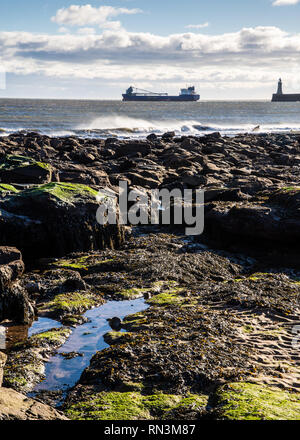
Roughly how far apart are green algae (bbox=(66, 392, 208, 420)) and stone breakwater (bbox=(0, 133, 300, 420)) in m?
0.02

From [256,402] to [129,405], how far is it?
1.22m

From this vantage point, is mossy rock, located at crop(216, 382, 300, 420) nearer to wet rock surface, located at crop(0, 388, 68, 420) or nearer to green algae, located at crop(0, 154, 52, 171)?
wet rock surface, located at crop(0, 388, 68, 420)

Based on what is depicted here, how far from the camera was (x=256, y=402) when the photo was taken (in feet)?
14.9

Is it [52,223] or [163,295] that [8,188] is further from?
[163,295]

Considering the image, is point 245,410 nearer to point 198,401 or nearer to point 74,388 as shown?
point 198,401

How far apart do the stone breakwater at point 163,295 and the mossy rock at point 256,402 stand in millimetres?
18

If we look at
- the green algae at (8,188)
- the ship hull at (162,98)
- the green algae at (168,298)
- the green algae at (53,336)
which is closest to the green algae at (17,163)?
the green algae at (8,188)

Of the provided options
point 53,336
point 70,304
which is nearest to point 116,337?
point 53,336

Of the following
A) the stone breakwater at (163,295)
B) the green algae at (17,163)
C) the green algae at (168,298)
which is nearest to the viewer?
the stone breakwater at (163,295)

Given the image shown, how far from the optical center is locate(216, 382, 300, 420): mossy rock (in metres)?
4.30

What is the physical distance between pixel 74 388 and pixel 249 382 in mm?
1846

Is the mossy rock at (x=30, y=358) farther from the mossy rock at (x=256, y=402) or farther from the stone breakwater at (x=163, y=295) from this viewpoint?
the mossy rock at (x=256, y=402)

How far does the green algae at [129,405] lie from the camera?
4457mm

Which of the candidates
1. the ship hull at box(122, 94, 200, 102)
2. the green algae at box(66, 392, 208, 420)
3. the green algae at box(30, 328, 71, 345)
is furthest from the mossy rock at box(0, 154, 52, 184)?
the ship hull at box(122, 94, 200, 102)
